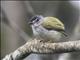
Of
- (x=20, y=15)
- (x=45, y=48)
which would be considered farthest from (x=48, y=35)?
(x=20, y=15)

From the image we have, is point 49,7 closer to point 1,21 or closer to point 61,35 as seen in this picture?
point 1,21

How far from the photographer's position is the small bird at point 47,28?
0.82m

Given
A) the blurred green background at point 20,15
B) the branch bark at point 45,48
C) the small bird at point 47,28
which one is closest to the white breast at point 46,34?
the small bird at point 47,28

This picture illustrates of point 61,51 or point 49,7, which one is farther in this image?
point 49,7

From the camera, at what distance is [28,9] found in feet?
4.56

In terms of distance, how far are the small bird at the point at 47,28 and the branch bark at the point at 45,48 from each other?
11 cm

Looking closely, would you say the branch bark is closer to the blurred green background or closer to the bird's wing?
the bird's wing

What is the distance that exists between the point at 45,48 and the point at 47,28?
0.79 feet

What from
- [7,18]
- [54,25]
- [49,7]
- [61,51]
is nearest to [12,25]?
[7,18]

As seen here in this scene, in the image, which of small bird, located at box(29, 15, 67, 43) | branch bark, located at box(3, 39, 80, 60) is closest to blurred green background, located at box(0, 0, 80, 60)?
small bird, located at box(29, 15, 67, 43)

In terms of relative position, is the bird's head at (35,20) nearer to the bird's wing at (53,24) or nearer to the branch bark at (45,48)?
the bird's wing at (53,24)

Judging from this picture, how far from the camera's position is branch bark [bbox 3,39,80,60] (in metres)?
0.60

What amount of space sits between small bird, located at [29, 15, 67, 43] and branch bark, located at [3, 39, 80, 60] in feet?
0.37

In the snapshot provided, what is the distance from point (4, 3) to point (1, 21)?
102 mm
